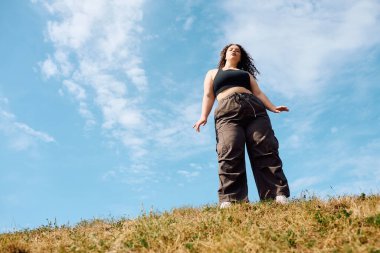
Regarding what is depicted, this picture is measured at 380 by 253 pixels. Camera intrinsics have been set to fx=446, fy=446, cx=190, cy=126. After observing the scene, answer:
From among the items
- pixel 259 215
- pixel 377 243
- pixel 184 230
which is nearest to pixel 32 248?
pixel 184 230

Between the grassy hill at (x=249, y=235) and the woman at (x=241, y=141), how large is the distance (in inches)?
54.7

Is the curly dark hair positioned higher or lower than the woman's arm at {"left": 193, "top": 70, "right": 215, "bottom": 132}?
higher

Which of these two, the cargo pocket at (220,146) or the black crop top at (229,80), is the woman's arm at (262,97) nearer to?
the black crop top at (229,80)

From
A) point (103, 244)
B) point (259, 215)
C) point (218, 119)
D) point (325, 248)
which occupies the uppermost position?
point (218, 119)

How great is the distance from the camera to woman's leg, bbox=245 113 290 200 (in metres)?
7.69

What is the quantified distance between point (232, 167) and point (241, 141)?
0.48 metres

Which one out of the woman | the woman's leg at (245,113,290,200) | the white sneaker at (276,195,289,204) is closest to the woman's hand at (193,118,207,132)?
the woman

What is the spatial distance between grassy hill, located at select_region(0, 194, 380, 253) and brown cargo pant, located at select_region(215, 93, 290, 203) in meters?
1.39

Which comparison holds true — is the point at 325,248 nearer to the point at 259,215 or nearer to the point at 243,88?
the point at 259,215

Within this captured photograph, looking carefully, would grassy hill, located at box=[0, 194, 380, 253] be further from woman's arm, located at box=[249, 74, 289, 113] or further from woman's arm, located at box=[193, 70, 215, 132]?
woman's arm, located at box=[249, 74, 289, 113]

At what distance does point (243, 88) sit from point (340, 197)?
2.63 meters

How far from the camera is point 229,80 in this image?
8250mm

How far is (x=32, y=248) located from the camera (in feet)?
18.1

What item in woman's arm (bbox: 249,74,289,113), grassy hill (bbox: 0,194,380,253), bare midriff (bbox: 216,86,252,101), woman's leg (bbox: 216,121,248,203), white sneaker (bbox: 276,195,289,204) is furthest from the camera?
woman's arm (bbox: 249,74,289,113)
